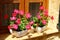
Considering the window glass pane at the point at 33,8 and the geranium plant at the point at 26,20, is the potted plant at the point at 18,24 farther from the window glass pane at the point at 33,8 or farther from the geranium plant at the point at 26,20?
the window glass pane at the point at 33,8

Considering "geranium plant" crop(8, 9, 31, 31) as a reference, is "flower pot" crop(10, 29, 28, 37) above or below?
below

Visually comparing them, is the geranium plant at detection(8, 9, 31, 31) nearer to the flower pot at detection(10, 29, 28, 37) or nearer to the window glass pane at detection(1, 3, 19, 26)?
the flower pot at detection(10, 29, 28, 37)

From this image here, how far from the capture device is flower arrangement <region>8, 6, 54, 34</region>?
2430 mm

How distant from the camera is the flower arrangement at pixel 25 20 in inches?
95.7

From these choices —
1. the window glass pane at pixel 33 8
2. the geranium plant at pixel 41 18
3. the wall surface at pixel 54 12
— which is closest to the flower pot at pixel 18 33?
the geranium plant at pixel 41 18

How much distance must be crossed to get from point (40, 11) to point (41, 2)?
160 millimetres

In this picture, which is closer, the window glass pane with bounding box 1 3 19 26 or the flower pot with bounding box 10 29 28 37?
the flower pot with bounding box 10 29 28 37

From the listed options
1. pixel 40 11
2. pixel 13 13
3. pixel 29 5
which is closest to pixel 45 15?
pixel 40 11

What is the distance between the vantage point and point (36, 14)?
2.81 meters

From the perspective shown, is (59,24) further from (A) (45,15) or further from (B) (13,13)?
(B) (13,13)

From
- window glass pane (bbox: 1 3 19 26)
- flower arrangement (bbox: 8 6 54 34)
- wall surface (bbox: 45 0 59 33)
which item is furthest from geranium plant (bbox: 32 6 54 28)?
window glass pane (bbox: 1 3 19 26)

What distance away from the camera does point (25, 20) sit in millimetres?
2500

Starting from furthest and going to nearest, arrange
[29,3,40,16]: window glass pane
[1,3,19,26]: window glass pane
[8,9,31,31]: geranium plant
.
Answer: [29,3,40,16]: window glass pane → [1,3,19,26]: window glass pane → [8,9,31,31]: geranium plant

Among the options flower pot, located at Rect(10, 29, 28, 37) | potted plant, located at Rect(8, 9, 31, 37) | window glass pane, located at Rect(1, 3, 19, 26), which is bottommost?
flower pot, located at Rect(10, 29, 28, 37)
